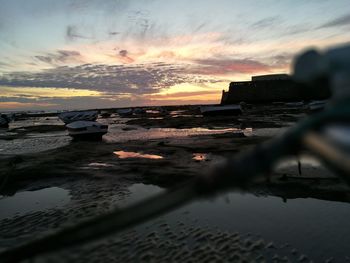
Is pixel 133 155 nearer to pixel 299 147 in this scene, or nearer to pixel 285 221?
pixel 285 221

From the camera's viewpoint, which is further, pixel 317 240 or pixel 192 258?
pixel 317 240

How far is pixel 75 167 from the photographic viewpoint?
1622 centimetres

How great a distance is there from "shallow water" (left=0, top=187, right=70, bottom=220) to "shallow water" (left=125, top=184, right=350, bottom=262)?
234 cm

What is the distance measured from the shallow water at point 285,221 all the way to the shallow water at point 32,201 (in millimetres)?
2342

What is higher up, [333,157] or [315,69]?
[315,69]

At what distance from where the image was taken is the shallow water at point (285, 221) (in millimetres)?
6812

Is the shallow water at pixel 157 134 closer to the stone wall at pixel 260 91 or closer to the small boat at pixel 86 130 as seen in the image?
the small boat at pixel 86 130

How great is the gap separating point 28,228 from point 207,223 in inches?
174

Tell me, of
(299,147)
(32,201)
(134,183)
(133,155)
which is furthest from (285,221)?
(133,155)

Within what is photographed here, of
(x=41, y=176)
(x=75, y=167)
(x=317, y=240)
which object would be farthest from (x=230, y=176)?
(x=75, y=167)

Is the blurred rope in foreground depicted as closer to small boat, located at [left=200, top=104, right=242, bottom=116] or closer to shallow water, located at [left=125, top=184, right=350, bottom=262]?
shallow water, located at [left=125, top=184, right=350, bottom=262]

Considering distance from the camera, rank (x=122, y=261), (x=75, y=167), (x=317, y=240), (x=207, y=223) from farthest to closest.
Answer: (x=75, y=167) → (x=207, y=223) → (x=317, y=240) → (x=122, y=261)

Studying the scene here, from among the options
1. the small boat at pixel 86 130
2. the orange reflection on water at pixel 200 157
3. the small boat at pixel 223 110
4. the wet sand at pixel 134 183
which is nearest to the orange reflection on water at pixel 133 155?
the wet sand at pixel 134 183

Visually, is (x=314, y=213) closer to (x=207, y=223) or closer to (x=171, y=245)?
(x=207, y=223)
